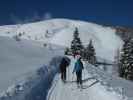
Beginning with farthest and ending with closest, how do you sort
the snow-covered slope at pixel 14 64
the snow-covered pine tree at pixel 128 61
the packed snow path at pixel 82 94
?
the snow-covered pine tree at pixel 128 61
the snow-covered slope at pixel 14 64
the packed snow path at pixel 82 94

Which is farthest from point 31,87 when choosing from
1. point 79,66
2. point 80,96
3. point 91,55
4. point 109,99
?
point 91,55

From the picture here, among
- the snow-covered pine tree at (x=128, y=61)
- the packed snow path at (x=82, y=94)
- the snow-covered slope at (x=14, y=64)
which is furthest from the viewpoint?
the snow-covered pine tree at (x=128, y=61)

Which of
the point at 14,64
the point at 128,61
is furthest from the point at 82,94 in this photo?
the point at 128,61

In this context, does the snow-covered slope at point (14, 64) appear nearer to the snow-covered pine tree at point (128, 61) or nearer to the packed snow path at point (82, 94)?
the packed snow path at point (82, 94)

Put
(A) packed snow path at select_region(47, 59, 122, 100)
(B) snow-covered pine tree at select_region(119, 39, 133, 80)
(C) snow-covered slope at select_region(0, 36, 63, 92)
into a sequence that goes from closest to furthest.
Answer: (A) packed snow path at select_region(47, 59, 122, 100), (C) snow-covered slope at select_region(0, 36, 63, 92), (B) snow-covered pine tree at select_region(119, 39, 133, 80)

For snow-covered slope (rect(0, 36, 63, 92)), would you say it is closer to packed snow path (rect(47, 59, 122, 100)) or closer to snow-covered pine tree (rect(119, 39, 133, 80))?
packed snow path (rect(47, 59, 122, 100))

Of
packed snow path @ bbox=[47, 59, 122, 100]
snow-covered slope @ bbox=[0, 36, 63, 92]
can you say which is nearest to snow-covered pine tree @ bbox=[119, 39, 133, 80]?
snow-covered slope @ bbox=[0, 36, 63, 92]

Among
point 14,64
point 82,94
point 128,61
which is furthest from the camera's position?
point 128,61

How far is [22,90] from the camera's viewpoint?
13062mm

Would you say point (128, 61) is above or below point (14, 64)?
below

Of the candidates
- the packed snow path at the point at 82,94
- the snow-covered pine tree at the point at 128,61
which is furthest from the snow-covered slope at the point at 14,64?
the snow-covered pine tree at the point at 128,61

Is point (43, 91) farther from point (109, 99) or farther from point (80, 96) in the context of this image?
point (109, 99)

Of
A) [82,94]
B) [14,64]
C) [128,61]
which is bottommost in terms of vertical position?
[128,61]

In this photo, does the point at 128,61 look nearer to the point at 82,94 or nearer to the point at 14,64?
the point at 14,64
